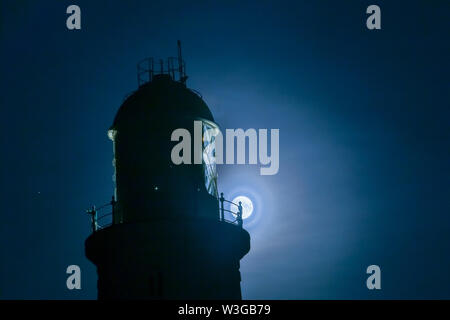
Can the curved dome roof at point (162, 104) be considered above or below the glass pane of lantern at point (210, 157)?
above

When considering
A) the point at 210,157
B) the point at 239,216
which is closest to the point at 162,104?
the point at 210,157

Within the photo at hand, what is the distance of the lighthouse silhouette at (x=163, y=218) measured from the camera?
1117 inches

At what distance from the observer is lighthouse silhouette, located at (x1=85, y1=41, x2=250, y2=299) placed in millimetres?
28375

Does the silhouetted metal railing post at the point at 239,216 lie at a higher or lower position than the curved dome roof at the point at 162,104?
lower

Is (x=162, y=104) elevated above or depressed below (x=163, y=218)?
above

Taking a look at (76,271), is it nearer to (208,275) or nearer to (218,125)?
(208,275)

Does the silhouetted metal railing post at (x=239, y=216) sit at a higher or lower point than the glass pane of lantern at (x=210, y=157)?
lower

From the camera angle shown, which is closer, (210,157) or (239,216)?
(239,216)

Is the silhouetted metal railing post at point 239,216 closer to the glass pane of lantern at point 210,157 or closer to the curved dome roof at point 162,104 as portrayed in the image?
the glass pane of lantern at point 210,157

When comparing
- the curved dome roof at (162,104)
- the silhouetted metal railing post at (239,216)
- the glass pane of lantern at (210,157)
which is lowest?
the silhouetted metal railing post at (239,216)

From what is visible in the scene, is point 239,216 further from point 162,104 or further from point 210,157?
point 162,104

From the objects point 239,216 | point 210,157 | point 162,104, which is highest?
point 162,104

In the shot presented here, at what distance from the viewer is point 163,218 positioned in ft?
94.1

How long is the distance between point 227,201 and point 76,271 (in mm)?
6405
